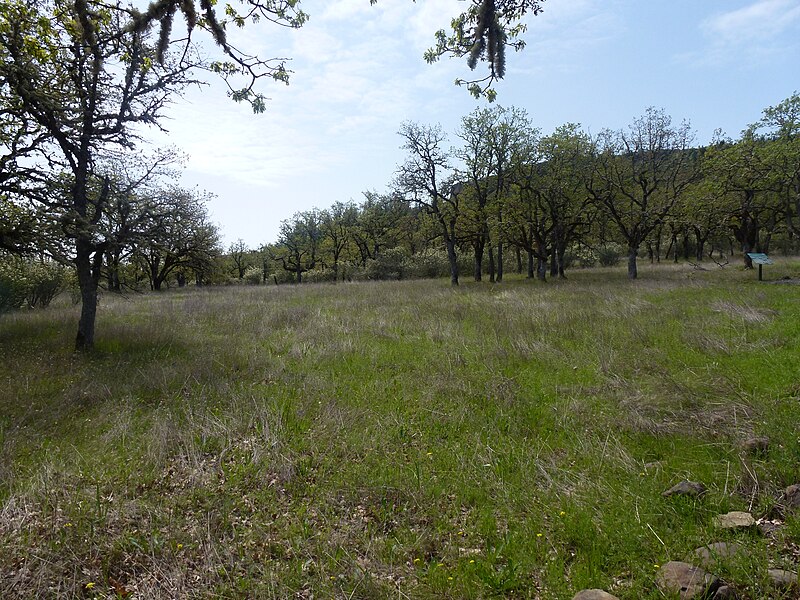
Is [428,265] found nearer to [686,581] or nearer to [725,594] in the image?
[686,581]

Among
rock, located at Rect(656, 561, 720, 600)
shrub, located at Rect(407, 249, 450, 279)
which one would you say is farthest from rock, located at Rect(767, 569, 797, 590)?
shrub, located at Rect(407, 249, 450, 279)

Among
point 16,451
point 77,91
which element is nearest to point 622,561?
point 16,451

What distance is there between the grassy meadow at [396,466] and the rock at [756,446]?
72 millimetres

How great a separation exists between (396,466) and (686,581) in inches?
102

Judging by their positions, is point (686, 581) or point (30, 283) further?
point (30, 283)

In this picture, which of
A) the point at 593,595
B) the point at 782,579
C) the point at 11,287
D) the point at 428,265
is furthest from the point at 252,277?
the point at 782,579

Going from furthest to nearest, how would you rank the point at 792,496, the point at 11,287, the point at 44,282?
the point at 44,282 < the point at 11,287 < the point at 792,496

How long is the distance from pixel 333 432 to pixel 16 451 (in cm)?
372

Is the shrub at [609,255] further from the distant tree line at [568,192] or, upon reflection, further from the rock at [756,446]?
the rock at [756,446]

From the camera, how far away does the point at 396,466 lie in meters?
4.24

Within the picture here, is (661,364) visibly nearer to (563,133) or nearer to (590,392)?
(590,392)

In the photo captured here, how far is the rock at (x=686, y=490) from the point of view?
3.42 m

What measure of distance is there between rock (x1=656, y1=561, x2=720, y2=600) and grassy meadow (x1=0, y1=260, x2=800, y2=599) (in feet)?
0.36

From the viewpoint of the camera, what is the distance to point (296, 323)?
12414mm
